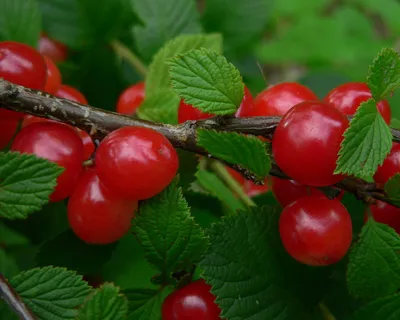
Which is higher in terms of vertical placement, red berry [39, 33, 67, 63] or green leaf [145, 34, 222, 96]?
green leaf [145, 34, 222, 96]

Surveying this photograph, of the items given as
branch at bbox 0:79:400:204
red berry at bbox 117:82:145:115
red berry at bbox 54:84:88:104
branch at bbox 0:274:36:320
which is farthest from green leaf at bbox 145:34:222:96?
branch at bbox 0:274:36:320

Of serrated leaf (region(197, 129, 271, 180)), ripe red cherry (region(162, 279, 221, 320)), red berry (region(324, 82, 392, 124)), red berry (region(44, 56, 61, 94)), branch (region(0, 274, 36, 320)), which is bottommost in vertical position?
ripe red cherry (region(162, 279, 221, 320))

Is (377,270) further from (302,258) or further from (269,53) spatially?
(269,53)

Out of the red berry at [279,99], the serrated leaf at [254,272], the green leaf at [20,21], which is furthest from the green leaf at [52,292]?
the green leaf at [20,21]

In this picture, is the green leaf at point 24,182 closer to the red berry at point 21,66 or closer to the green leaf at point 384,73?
the red berry at point 21,66

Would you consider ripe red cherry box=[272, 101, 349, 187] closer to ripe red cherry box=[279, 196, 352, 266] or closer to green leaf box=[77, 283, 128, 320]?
ripe red cherry box=[279, 196, 352, 266]

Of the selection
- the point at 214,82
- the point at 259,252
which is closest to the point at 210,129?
the point at 214,82

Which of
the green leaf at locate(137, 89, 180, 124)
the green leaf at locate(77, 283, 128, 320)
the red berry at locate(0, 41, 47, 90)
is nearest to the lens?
the green leaf at locate(77, 283, 128, 320)
